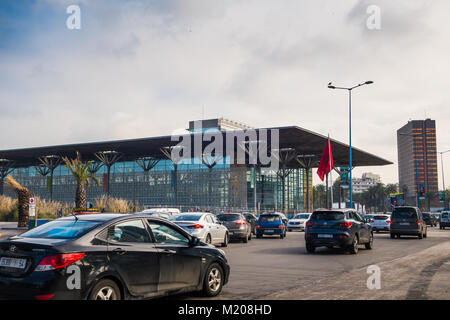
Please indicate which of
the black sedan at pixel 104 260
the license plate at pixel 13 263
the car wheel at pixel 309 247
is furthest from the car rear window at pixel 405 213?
the license plate at pixel 13 263

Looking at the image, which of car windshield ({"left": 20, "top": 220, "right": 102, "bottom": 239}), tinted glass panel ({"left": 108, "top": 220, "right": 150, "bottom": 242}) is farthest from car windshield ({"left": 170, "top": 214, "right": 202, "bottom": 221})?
car windshield ({"left": 20, "top": 220, "right": 102, "bottom": 239})

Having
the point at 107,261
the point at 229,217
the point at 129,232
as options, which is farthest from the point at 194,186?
the point at 107,261

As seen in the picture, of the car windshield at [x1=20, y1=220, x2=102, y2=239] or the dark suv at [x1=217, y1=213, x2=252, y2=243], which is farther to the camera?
the dark suv at [x1=217, y1=213, x2=252, y2=243]

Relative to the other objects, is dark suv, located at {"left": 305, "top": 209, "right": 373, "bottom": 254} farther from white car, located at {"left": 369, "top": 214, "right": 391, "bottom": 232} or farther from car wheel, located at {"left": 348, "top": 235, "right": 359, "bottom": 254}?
white car, located at {"left": 369, "top": 214, "right": 391, "bottom": 232}

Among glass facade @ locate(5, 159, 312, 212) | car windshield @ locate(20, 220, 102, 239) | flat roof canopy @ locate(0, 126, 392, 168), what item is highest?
flat roof canopy @ locate(0, 126, 392, 168)

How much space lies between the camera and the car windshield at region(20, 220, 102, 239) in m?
6.31

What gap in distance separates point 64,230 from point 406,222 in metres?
23.1

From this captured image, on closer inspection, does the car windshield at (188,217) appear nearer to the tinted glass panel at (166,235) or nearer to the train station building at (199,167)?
the tinted glass panel at (166,235)

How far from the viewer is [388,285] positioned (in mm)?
9195

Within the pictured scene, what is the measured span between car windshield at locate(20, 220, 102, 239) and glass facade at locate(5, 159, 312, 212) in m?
52.4

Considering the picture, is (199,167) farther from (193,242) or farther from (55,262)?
(55,262)

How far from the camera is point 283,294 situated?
821cm

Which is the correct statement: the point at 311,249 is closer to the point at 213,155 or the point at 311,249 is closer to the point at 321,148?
the point at 321,148
